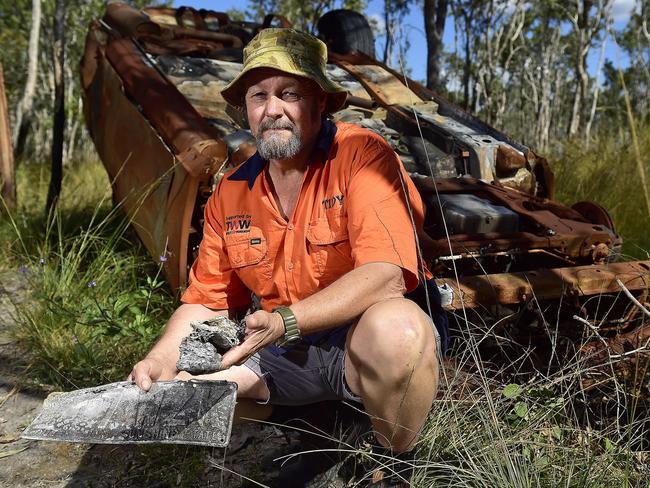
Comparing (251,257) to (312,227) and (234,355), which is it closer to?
(312,227)

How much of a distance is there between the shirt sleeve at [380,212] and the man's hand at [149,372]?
2.41ft

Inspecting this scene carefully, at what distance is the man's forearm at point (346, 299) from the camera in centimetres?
204

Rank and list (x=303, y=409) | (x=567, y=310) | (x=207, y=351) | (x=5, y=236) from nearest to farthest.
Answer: (x=207, y=351), (x=303, y=409), (x=567, y=310), (x=5, y=236)

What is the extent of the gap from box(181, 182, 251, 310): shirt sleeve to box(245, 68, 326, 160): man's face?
0.38m

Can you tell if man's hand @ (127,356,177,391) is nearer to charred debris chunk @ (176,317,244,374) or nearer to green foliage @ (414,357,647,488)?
charred debris chunk @ (176,317,244,374)

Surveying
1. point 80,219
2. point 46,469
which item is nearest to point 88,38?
point 80,219

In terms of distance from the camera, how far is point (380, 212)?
221 cm

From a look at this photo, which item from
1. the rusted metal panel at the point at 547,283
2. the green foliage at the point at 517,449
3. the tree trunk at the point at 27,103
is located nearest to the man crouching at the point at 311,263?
the green foliage at the point at 517,449

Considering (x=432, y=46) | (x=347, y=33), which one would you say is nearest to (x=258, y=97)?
(x=347, y=33)

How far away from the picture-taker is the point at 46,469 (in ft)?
8.64

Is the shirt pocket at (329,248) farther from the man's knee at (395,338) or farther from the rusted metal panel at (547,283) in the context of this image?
the rusted metal panel at (547,283)

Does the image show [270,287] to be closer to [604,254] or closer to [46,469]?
[46,469]

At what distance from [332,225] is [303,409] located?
73cm

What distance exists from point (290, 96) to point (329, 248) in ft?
1.87
